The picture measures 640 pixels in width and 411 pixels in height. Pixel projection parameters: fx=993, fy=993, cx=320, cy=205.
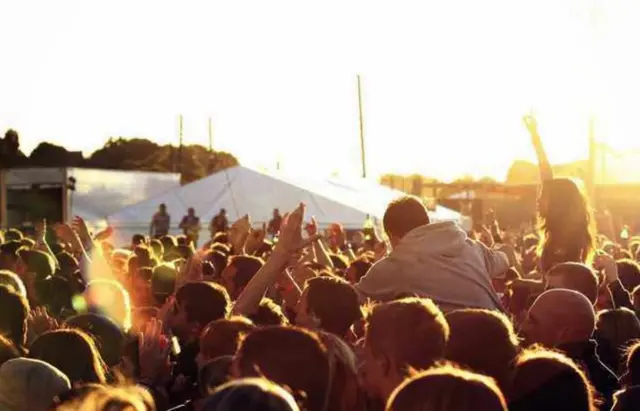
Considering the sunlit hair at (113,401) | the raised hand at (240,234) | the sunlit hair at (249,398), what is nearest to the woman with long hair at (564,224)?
the sunlit hair at (113,401)

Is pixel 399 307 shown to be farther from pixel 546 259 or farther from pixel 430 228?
pixel 546 259

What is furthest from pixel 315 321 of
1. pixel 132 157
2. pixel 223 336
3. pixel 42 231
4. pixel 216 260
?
pixel 132 157

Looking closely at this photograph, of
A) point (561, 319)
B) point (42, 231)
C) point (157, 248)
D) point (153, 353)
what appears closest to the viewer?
point (153, 353)

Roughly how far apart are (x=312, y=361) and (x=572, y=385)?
30.4 inches

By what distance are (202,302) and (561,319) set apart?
70.2 inches

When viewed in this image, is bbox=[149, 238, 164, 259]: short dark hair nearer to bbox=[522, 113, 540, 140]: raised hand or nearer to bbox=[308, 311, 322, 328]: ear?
bbox=[522, 113, 540, 140]: raised hand

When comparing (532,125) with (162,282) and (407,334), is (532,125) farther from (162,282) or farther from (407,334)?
(407,334)

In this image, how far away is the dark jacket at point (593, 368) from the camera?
4.28 m

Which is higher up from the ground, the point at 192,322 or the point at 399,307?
the point at 399,307

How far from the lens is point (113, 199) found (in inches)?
1151

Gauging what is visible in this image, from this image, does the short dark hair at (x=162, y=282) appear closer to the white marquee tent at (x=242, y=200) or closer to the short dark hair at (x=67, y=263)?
the short dark hair at (x=67, y=263)

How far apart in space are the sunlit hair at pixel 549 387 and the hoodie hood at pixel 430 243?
1.84m

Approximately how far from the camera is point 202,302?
503 centimetres

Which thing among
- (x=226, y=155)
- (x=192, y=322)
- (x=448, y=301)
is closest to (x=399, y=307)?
(x=448, y=301)
